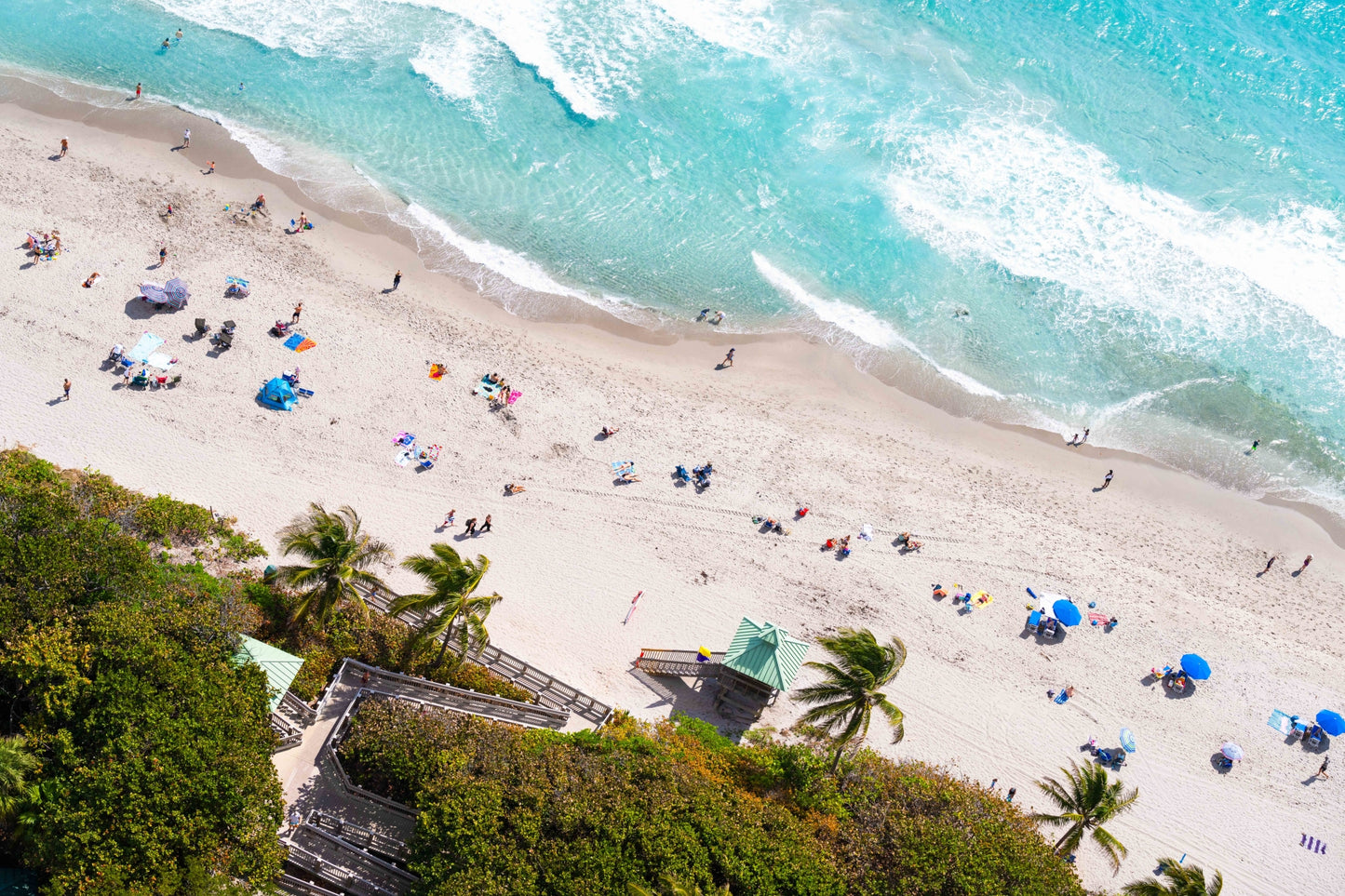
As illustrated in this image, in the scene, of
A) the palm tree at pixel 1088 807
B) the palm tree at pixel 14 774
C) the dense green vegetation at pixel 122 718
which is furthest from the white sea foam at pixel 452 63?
the palm tree at pixel 1088 807

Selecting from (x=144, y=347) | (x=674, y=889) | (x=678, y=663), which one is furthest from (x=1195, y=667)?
(x=144, y=347)

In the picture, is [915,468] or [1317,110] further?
[1317,110]

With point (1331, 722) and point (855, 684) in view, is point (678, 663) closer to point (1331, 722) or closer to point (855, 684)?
point (855, 684)

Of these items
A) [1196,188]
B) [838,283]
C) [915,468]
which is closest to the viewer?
[915,468]

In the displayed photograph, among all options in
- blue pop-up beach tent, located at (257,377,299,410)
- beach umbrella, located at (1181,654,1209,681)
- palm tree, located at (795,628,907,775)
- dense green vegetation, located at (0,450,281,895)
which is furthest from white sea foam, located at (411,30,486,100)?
beach umbrella, located at (1181,654,1209,681)

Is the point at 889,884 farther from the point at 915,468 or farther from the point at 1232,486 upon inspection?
the point at 1232,486

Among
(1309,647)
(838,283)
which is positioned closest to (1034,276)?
(838,283)
